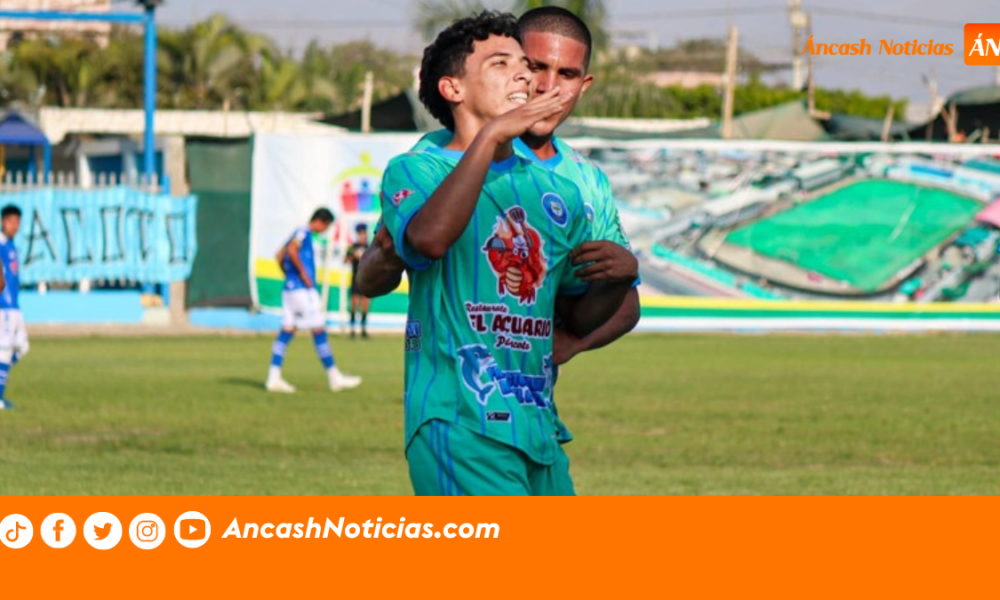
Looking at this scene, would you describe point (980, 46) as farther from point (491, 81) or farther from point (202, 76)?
point (202, 76)

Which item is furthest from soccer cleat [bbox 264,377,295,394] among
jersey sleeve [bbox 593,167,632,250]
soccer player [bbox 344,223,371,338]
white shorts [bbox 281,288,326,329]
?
jersey sleeve [bbox 593,167,632,250]

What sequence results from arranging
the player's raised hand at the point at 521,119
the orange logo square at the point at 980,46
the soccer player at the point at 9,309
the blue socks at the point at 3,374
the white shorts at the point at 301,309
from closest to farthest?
the player's raised hand at the point at 521,119 → the orange logo square at the point at 980,46 → the soccer player at the point at 9,309 → the blue socks at the point at 3,374 → the white shorts at the point at 301,309

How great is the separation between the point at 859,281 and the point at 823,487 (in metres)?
20.7

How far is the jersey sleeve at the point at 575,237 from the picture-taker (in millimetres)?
5105

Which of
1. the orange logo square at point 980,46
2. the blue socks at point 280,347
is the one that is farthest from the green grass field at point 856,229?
the orange logo square at point 980,46

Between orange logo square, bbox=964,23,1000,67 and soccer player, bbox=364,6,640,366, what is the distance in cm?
642

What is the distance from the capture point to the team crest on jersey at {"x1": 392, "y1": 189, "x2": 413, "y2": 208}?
15.9 feet

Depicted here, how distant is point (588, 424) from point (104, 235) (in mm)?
16265

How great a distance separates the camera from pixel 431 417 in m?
5.00

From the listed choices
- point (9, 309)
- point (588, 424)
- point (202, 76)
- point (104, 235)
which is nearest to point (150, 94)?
point (104, 235)

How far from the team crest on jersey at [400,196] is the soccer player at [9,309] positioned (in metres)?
12.8

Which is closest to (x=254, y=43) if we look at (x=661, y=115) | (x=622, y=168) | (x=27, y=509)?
(x=661, y=115)

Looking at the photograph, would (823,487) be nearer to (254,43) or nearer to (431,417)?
(431,417)

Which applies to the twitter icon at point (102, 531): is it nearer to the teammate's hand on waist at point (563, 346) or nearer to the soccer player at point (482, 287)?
the soccer player at point (482, 287)
